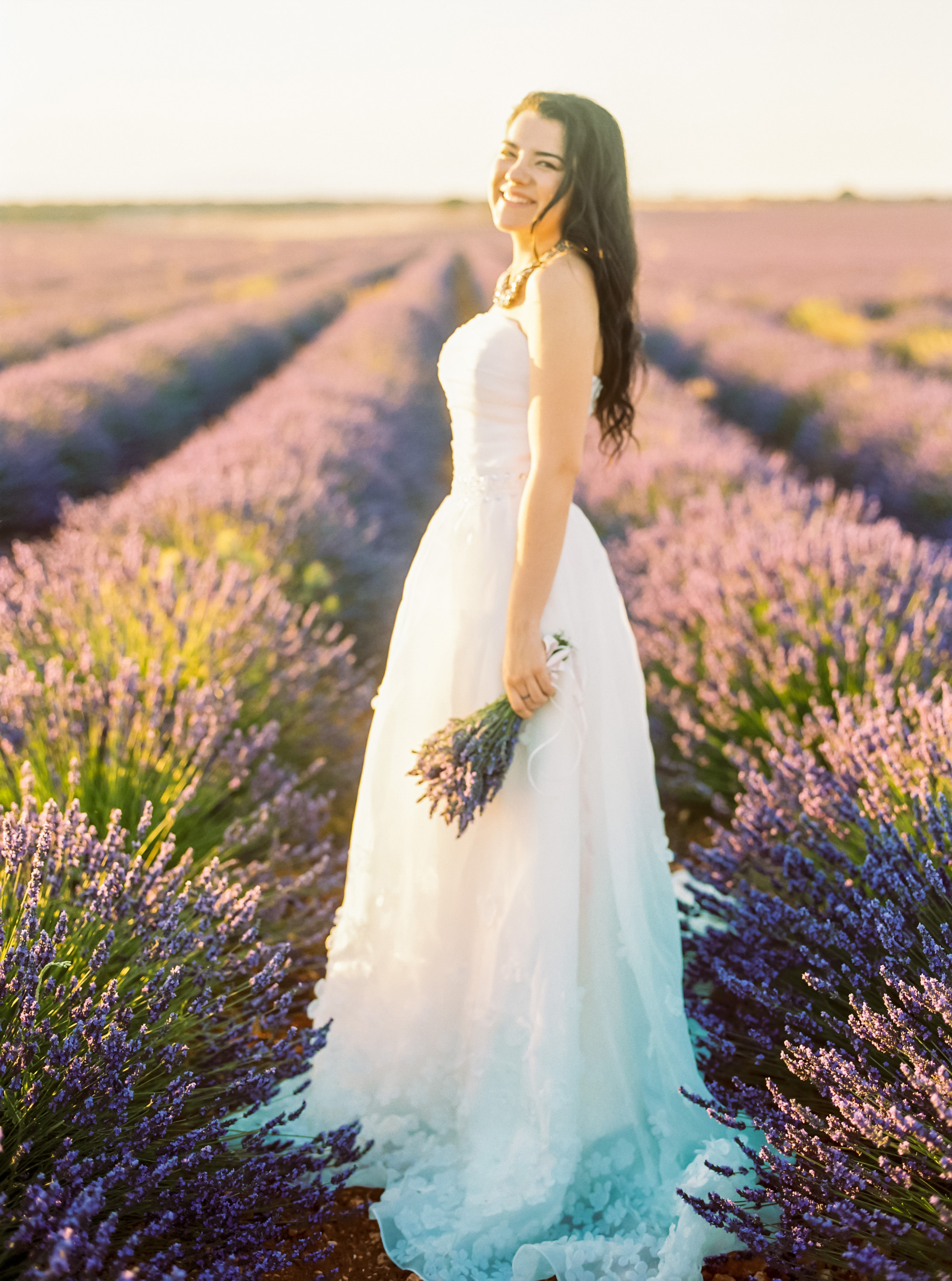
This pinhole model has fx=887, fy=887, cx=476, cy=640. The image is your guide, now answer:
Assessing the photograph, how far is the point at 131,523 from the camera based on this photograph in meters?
3.68

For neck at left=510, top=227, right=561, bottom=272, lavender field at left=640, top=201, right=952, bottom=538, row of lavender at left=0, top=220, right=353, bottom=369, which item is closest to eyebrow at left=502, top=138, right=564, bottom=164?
neck at left=510, top=227, right=561, bottom=272

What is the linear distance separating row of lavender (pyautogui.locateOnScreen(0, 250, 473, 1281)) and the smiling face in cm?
124

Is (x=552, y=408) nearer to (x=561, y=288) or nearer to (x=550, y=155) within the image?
(x=561, y=288)

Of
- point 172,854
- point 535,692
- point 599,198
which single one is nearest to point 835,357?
point 599,198

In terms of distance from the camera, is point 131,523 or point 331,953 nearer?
point 331,953

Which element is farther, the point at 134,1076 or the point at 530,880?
the point at 530,880

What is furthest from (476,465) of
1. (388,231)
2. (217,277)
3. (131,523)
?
(388,231)

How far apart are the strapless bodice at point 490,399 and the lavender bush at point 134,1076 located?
0.85m

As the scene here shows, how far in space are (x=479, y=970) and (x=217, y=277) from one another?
2500cm

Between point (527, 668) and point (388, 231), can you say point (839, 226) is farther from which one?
point (388, 231)

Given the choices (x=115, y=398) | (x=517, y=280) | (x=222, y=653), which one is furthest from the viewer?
(x=115, y=398)

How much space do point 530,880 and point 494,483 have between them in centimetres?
71

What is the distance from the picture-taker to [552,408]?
1.43 metres

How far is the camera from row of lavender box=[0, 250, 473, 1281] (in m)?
1.23
